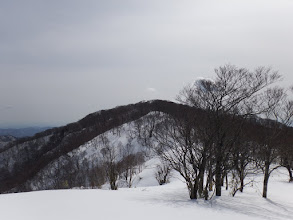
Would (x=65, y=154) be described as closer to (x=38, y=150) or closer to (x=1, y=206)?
(x=38, y=150)

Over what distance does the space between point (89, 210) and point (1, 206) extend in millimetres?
3240

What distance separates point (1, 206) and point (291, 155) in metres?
29.0

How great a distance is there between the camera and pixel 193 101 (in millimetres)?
14391

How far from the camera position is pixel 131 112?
135375mm

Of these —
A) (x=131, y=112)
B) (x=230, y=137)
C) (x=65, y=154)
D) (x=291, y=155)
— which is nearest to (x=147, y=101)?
(x=131, y=112)

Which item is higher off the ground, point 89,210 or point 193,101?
point 193,101

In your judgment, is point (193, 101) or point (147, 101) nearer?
point (193, 101)

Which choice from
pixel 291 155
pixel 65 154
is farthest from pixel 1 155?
pixel 291 155

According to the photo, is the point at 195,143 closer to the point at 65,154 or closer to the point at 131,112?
the point at 65,154

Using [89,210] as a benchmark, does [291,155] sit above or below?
above

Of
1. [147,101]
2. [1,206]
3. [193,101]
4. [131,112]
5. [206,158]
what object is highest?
[147,101]

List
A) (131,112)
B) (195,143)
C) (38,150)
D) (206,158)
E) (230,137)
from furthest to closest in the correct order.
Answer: (38,150)
(131,112)
(230,137)
(195,143)
(206,158)

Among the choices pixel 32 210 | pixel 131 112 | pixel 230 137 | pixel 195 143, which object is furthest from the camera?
pixel 131 112

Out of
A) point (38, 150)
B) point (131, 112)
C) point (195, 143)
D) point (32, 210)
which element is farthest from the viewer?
point (38, 150)
